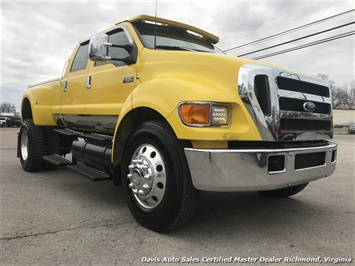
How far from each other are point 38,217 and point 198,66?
2304 millimetres

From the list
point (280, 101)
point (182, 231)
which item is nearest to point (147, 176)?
point (182, 231)

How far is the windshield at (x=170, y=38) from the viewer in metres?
3.86

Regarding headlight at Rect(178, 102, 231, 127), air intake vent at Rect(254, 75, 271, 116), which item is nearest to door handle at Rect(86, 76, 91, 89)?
headlight at Rect(178, 102, 231, 127)

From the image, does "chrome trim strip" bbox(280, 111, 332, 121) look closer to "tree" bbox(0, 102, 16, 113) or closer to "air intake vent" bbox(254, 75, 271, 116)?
"air intake vent" bbox(254, 75, 271, 116)

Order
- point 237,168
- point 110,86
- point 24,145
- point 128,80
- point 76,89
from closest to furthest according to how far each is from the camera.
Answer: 1. point 237,168
2. point 128,80
3. point 110,86
4. point 76,89
5. point 24,145

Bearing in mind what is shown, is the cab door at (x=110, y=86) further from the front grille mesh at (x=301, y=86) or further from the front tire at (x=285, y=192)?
the front tire at (x=285, y=192)

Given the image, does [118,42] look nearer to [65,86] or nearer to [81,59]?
[81,59]

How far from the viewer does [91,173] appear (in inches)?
155

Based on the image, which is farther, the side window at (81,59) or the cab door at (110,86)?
the side window at (81,59)

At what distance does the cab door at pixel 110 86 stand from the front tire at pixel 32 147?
1.88 meters

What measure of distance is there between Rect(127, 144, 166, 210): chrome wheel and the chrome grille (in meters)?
0.96

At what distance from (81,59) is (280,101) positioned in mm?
3467

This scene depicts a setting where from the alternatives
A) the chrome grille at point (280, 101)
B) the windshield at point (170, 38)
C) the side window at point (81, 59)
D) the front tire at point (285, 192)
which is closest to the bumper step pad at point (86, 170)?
the side window at point (81, 59)

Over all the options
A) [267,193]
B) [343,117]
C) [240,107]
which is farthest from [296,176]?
[343,117]
